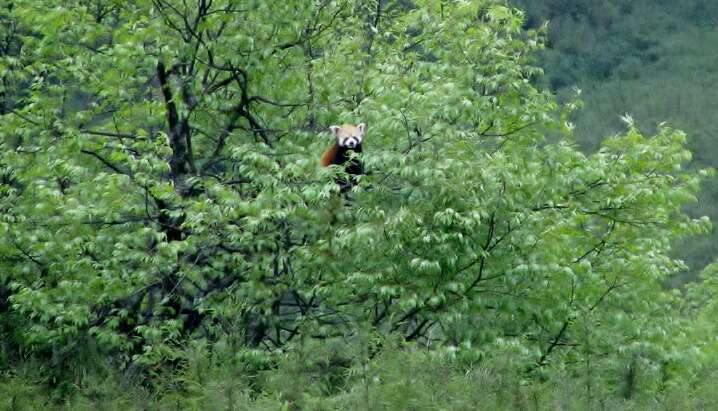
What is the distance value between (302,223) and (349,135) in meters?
1.40

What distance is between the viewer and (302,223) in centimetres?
1205

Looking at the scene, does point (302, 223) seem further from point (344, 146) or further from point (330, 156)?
point (344, 146)

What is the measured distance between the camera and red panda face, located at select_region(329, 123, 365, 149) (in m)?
12.7

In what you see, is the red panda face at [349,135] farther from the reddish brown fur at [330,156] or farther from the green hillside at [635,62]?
the green hillside at [635,62]

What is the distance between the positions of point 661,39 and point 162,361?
86419mm

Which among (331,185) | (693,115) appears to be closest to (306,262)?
(331,185)

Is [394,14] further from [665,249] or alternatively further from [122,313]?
[122,313]

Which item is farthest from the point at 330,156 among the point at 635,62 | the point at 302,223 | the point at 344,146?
the point at 635,62

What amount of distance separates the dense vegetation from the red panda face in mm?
326

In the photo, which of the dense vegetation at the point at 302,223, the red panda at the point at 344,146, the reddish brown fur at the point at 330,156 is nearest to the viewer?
the dense vegetation at the point at 302,223

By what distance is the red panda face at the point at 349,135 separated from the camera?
12.7 metres

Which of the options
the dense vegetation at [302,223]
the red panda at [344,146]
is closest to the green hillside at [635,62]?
the dense vegetation at [302,223]

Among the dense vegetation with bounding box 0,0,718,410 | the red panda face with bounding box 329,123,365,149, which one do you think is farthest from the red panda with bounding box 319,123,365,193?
the dense vegetation with bounding box 0,0,718,410

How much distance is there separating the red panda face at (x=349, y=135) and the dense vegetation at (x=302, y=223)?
1.07 ft
